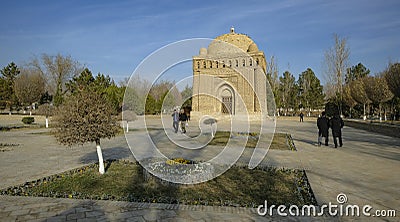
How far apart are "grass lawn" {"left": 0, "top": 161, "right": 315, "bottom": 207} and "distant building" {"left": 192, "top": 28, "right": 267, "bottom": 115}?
2402cm

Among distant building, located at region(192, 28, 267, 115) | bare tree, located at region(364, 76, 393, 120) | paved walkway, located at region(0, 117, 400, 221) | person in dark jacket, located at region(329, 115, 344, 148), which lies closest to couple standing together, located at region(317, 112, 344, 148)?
person in dark jacket, located at region(329, 115, 344, 148)

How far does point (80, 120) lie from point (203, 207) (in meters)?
3.63

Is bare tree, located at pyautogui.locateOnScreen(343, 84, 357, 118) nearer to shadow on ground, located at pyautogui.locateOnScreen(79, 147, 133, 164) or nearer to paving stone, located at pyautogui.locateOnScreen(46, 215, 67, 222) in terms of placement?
shadow on ground, located at pyautogui.locateOnScreen(79, 147, 133, 164)

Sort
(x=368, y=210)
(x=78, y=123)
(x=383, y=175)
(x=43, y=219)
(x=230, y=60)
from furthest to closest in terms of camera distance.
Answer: (x=230, y=60) < (x=383, y=175) < (x=78, y=123) < (x=368, y=210) < (x=43, y=219)

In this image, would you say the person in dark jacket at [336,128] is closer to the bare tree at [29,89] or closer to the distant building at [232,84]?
the distant building at [232,84]

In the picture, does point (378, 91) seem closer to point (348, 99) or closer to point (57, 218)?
point (348, 99)

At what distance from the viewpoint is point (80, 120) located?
625cm

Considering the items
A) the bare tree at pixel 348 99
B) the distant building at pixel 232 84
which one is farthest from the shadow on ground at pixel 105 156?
the bare tree at pixel 348 99

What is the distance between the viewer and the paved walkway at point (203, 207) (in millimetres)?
4242

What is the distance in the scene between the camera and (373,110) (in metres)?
41.2

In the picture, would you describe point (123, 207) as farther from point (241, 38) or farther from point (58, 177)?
point (241, 38)

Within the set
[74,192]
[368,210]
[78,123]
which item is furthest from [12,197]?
[368,210]

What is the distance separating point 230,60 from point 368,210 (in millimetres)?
25116

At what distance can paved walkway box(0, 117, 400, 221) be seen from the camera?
13.9ft
